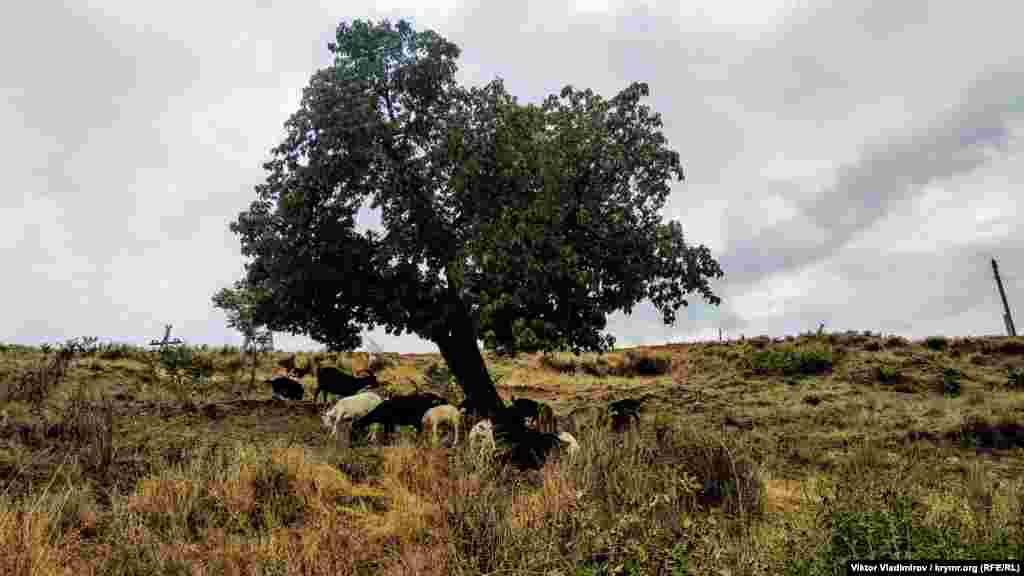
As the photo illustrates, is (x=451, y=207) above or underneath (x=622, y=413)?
above

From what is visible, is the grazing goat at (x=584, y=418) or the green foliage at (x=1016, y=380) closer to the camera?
the grazing goat at (x=584, y=418)

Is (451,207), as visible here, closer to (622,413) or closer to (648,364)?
(622,413)

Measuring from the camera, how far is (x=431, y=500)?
8.25m

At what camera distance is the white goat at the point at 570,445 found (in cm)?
988

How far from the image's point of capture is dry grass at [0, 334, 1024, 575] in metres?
6.12

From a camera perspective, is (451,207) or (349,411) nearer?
(349,411)

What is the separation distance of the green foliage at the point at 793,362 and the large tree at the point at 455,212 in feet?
45.7

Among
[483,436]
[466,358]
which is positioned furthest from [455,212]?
[483,436]

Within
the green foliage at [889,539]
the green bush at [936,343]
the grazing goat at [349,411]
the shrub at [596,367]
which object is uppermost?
the green bush at [936,343]

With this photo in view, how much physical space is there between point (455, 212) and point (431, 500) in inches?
405

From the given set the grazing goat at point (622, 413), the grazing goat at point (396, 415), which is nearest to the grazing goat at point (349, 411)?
the grazing goat at point (396, 415)

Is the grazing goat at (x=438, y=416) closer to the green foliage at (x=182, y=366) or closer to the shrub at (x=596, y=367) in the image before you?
the green foliage at (x=182, y=366)

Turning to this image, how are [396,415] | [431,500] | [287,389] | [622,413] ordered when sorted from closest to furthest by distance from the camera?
1. [431,500]
2. [396,415]
3. [622,413]
4. [287,389]

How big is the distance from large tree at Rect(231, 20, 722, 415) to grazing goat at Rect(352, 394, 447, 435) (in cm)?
281
